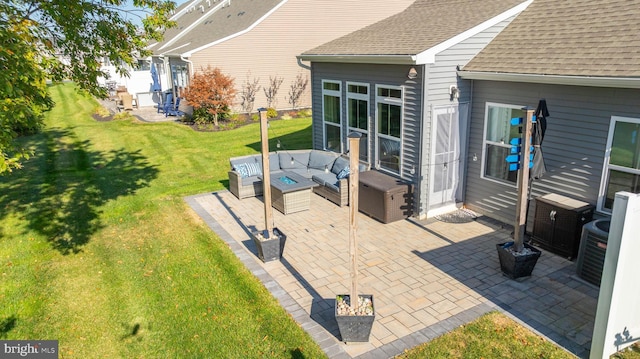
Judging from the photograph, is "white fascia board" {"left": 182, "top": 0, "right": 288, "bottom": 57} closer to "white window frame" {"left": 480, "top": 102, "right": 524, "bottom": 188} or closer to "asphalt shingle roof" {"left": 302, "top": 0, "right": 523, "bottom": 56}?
"asphalt shingle roof" {"left": 302, "top": 0, "right": 523, "bottom": 56}

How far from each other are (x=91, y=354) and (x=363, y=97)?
8.02m

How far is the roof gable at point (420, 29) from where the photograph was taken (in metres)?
9.48

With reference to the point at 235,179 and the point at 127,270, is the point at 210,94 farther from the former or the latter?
the point at 127,270

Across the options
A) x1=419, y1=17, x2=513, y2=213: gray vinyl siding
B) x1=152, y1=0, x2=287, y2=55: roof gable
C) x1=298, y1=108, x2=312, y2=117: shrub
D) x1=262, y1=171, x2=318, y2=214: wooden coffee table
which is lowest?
x1=262, y1=171, x2=318, y2=214: wooden coffee table

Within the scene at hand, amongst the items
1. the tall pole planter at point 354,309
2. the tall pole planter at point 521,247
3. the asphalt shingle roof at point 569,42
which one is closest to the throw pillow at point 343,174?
the asphalt shingle roof at point 569,42

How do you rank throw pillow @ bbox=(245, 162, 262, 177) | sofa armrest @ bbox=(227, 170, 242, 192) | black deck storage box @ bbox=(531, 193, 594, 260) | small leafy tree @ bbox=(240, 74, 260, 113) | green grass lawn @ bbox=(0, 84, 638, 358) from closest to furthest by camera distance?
green grass lawn @ bbox=(0, 84, 638, 358)
black deck storage box @ bbox=(531, 193, 594, 260)
sofa armrest @ bbox=(227, 170, 242, 192)
throw pillow @ bbox=(245, 162, 262, 177)
small leafy tree @ bbox=(240, 74, 260, 113)

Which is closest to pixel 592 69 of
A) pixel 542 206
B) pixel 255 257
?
pixel 542 206

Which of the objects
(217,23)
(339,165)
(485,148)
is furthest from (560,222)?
(217,23)

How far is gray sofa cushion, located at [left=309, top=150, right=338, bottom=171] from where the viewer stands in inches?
475

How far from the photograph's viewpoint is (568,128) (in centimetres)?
805

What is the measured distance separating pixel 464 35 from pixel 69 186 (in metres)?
11.4

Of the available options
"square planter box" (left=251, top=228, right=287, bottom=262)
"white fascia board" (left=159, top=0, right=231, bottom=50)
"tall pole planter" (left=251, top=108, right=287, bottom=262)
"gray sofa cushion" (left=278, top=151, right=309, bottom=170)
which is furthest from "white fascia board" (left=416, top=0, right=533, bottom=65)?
"white fascia board" (left=159, top=0, right=231, bottom=50)

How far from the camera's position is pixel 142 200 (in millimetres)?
11656

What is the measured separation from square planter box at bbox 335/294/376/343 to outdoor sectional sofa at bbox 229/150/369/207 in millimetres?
5408
